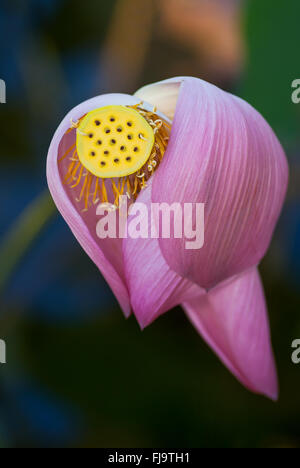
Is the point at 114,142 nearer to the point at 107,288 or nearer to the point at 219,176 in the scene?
the point at 219,176

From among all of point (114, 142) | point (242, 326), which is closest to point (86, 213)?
point (114, 142)

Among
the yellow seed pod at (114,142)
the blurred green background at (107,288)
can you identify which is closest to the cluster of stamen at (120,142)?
the yellow seed pod at (114,142)

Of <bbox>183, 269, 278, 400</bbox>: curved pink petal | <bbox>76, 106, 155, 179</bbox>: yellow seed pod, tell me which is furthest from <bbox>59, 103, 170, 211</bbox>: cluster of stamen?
<bbox>183, 269, 278, 400</bbox>: curved pink petal

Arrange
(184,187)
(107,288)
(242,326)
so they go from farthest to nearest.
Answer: (107,288) < (242,326) < (184,187)

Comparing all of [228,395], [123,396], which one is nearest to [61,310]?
[123,396]

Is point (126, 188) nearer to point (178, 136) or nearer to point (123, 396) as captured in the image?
point (178, 136)

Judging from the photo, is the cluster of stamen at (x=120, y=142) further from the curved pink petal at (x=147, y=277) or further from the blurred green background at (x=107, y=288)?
the blurred green background at (x=107, y=288)
